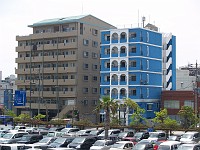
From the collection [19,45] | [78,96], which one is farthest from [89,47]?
[19,45]

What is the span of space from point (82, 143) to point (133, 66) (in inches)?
1477

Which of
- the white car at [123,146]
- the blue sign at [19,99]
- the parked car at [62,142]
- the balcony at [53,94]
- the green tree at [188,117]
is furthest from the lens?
the balcony at [53,94]

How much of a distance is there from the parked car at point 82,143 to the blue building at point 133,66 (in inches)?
1318

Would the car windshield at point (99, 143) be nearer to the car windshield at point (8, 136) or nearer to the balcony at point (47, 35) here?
the car windshield at point (8, 136)

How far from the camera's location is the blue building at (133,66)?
229ft

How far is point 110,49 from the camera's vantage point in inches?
2857

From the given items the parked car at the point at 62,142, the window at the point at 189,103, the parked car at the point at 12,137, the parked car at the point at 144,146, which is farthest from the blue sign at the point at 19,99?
the window at the point at 189,103

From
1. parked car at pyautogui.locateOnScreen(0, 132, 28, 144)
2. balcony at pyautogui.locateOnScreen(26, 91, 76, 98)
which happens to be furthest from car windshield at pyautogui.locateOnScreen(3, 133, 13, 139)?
balcony at pyautogui.locateOnScreen(26, 91, 76, 98)

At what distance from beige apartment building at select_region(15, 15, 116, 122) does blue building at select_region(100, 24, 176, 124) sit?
636cm

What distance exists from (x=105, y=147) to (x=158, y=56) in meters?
45.7

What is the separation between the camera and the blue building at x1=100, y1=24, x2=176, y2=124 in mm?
69812

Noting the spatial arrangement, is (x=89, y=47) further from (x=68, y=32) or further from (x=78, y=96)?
(x=78, y=96)

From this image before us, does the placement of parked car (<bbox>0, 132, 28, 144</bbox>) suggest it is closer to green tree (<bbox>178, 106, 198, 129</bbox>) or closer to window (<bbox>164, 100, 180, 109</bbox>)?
green tree (<bbox>178, 106, 198, 129</bbox>)

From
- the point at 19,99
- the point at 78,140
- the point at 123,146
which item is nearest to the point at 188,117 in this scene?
the point at 19,99
